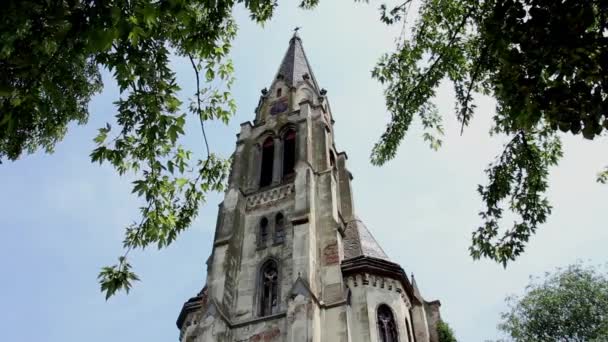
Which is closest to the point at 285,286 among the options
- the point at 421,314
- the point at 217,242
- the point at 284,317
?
the point at 284,317

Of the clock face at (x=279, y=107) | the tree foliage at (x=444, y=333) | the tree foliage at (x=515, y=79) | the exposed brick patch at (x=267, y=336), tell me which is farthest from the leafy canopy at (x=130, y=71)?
the clock face at (x=279, y=107)

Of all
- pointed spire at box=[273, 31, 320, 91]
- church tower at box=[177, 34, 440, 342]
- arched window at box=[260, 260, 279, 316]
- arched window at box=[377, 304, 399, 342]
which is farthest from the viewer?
pointed spire at box=[273, 31, 320, 91]

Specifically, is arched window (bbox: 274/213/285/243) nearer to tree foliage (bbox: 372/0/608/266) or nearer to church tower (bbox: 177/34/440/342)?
church tower (bbox: 177/34/440/342)

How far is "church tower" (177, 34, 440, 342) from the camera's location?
1669 cm

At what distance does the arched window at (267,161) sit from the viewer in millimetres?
24433

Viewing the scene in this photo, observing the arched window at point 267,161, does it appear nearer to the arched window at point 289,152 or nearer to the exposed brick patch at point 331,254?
the arched window at point 289,152

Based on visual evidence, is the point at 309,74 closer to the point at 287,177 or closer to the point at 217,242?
the point at 287,177

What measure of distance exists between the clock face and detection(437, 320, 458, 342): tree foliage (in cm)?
1367

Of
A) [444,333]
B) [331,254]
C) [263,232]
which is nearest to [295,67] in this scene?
[263,232]

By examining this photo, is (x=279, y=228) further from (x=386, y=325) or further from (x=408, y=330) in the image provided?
(x=408, y=330)

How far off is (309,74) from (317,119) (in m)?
7.07

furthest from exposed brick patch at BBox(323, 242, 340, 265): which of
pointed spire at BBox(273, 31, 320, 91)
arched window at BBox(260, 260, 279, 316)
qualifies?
pointed spire at BBox(273, 31, 320, 91)

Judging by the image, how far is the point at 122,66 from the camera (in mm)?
6473

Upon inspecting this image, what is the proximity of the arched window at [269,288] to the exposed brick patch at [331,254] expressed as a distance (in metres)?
1.93
